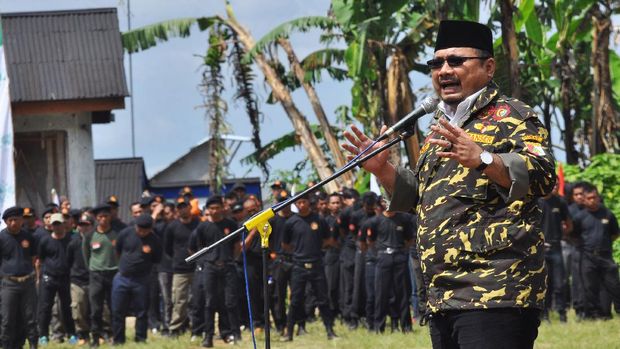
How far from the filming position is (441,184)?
210 inches

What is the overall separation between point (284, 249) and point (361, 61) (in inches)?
156

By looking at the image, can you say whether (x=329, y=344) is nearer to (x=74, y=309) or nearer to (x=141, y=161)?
(x=74, y=309)

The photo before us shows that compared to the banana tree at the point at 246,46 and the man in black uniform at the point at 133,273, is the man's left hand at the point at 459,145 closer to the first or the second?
the man in black uniform at the point at 133,273

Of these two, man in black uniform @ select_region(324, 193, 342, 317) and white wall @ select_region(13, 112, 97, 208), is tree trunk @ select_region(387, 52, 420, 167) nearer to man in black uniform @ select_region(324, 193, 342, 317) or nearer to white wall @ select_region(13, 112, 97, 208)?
man in black uniform @ select_region(324, 193, 342, 317)

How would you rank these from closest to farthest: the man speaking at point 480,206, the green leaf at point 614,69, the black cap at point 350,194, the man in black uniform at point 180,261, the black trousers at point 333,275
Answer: the man speaking at point 480,206
the man in black uniform at point 180,261
the black cap at point 350,194
the black trousers at point 333,275
the green leaf at point 614,69

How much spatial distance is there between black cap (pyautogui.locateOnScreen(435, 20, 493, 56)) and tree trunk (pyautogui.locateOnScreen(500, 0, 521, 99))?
13.0m

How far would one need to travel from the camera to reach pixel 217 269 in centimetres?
1644

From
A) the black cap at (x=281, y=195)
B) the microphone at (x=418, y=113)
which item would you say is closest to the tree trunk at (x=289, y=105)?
the black cap at (x=281, y=195)

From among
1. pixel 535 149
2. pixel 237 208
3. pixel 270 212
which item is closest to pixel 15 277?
pixel 237 208

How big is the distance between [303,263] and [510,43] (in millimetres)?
4837

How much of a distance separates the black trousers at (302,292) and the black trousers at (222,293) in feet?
2.52

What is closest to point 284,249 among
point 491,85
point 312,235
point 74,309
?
point 312,235

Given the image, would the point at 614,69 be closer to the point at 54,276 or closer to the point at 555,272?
the point at 555,272

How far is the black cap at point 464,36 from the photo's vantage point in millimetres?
5402
